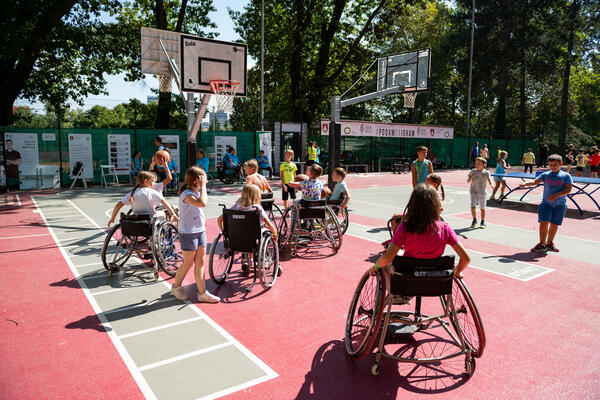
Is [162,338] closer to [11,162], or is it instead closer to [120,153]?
[11,162]

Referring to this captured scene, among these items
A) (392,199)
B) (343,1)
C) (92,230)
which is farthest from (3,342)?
(343,1)

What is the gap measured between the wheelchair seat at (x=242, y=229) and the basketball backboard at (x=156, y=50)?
22.8 feet

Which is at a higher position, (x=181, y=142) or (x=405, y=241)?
(x=181, y=142)

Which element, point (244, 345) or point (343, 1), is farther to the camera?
point (343, 1)

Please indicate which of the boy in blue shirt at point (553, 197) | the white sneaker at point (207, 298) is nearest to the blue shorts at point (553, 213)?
the boy in blue shirt at point (553, 197)

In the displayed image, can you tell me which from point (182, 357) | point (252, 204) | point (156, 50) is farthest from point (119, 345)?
point (156, 50)

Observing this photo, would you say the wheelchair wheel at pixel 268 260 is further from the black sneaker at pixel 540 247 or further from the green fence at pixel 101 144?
the green fence at pixel 101 144

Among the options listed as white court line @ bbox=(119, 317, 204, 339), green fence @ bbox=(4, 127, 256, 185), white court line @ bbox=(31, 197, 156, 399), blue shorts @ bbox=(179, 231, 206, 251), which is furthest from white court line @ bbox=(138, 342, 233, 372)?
green fence @ bbox=(4, 127, 256, 185)

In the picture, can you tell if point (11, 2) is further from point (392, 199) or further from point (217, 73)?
point (392, 199)

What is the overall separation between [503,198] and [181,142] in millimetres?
15447

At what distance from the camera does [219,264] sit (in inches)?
288

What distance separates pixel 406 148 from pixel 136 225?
29.1 m

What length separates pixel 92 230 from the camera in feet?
32.5

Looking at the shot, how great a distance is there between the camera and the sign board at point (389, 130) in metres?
26.2
